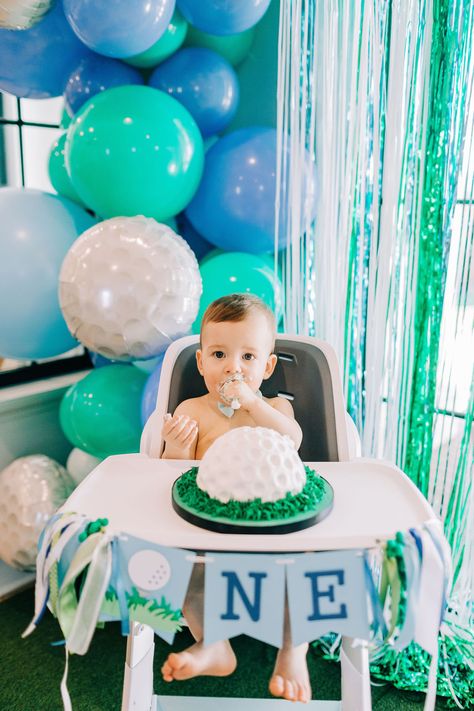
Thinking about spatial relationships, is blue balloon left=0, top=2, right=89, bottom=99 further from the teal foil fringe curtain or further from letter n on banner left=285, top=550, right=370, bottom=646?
letter n on banner left=285, top=550, right=370, bottom=646

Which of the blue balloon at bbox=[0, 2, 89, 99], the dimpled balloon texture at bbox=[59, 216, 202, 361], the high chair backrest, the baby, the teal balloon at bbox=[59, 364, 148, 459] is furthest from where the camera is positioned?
the teal balloon at bbox=[59, 364, 148, 459]

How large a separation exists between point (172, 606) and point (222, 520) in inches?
5.7

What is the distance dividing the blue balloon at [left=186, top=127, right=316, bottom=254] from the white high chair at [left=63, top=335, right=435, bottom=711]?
474 mm

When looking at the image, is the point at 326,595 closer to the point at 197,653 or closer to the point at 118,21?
the point at 197,653

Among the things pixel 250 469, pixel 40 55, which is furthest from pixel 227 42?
pixel 250 469

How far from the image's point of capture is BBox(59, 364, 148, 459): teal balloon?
1978 millimetres

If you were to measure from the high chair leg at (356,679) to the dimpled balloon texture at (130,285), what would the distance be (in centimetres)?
89

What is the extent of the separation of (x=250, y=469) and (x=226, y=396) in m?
0.30

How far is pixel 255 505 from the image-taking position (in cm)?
102

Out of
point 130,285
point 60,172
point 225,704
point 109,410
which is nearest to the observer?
point 225,704

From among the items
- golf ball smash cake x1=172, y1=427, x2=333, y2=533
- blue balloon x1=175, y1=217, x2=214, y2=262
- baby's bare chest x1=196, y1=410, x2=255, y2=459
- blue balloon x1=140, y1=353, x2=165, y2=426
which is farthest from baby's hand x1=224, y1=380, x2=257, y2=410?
blue balloon x1=175, y1=217, x2=214, y2=262

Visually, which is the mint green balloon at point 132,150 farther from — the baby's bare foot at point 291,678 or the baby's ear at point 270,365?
the baby's bare foot at point 291,678

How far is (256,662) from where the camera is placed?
190cm

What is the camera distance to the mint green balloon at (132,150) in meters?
1.71
